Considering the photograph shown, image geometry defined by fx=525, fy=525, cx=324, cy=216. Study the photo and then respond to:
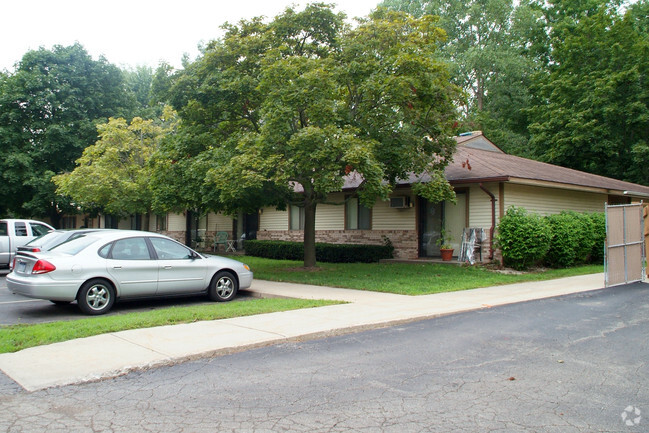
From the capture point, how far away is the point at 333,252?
65.2ft

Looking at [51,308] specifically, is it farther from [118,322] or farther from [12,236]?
[12,236]

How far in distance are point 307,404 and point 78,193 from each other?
921 inches

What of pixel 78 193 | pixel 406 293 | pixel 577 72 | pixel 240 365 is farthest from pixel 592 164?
pixel 240 365

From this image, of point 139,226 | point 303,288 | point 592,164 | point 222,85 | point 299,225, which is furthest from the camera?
point 139,226

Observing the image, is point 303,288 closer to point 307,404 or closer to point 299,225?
point 307,404

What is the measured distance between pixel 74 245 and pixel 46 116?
85.3 ft

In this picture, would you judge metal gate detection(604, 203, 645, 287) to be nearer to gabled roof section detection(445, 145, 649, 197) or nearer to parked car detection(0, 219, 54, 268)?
gabled roof section detection(445, 145, 649, 197)

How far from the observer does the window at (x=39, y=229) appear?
671 inches

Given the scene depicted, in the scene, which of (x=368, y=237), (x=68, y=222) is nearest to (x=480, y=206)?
(x=368, y=237)

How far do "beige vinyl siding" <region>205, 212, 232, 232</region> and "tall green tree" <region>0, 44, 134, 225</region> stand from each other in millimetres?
9160

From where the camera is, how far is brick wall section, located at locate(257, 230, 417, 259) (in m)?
19.4

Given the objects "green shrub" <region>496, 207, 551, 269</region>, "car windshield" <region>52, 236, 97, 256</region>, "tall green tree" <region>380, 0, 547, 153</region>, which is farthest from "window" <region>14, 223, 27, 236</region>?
"tall green tree" <region>380, 0, 547, 153</region>

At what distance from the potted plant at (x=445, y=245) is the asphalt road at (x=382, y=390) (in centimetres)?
1015

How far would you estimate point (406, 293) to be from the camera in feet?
37.6
